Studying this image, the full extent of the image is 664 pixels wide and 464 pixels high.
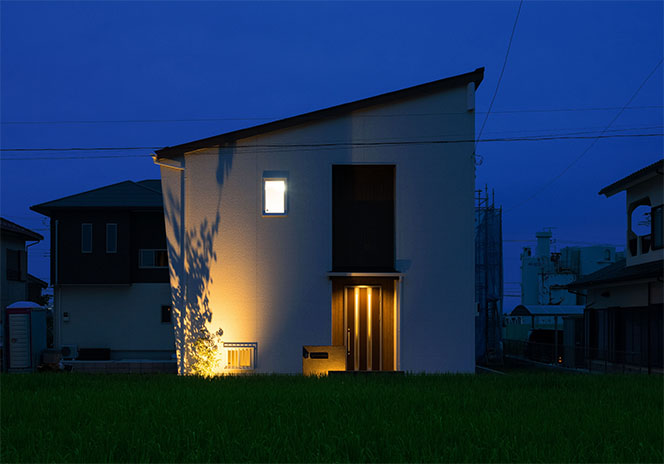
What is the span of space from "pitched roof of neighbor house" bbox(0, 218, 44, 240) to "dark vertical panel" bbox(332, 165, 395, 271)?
22288 millimetres

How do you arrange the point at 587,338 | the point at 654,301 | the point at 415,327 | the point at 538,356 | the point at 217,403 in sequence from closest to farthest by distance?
the point at 217,403, the point at 415,327, the point at 654,301, the point at 587,338, the point at 538,356

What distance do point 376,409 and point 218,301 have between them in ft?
29.5

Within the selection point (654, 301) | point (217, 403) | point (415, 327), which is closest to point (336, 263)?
point (415, 327)

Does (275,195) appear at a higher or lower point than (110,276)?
higher

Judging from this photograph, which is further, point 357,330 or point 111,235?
point 111,235

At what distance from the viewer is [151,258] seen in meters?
28.6

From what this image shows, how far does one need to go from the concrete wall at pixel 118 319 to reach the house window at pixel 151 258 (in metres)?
0.97

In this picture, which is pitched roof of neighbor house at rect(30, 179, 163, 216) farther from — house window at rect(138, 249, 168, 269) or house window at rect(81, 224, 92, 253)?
house window at rect(138, 249, 168, 269)

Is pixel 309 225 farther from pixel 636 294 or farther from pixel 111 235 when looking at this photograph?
pixel 111 235

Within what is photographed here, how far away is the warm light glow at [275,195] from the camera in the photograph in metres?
15.7

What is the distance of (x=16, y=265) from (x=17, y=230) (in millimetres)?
2436

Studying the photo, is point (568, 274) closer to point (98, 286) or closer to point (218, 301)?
point (98, 286)

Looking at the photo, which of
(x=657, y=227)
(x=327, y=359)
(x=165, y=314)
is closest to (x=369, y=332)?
(x=327, y=359)

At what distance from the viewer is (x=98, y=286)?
28391 millimetres
